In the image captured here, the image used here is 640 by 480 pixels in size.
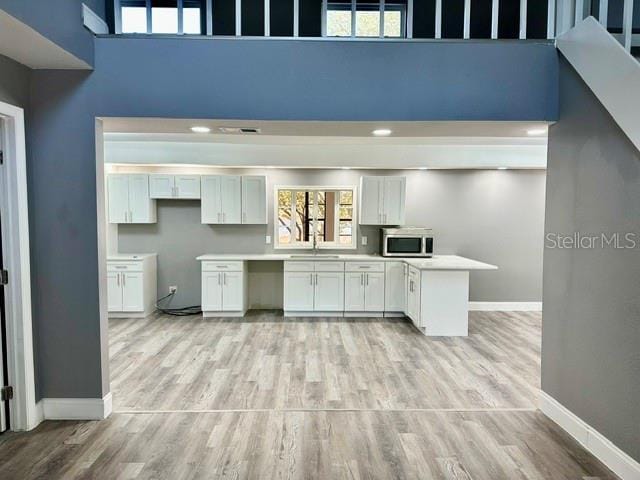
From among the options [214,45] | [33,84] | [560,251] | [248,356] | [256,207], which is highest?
[214,45]

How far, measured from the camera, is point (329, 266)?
19.2 ft

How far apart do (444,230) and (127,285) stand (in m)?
4.93

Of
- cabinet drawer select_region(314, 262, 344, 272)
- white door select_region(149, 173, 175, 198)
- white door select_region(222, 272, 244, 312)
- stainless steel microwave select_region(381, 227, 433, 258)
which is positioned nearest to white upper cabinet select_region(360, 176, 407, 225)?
stainless steel microwave select_region(381, 227, 433, 258)

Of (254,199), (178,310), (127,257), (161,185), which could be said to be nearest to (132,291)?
(127,257)

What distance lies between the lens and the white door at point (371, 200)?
603 cm

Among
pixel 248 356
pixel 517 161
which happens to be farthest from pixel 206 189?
pixel 517 161

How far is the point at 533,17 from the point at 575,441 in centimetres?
533

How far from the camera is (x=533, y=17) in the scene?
5.40m

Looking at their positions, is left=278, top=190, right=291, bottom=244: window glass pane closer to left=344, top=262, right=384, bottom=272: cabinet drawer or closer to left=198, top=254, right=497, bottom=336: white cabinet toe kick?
→ left=198, top=254, right=497, bottom=336: white cabinet toe kick

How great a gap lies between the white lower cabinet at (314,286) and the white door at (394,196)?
1122 millimetres

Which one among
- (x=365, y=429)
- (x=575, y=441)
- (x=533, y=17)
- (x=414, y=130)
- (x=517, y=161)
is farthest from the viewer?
(x=517, y=161)

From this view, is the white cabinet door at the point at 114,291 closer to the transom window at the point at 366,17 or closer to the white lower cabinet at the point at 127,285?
the white lower cabinet at the point at 127,285

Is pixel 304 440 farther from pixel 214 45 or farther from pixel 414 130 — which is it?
pixel 214 45

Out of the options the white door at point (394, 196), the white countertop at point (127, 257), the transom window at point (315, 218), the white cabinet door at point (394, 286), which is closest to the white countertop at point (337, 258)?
the white cabinet door at point (394, 286)
